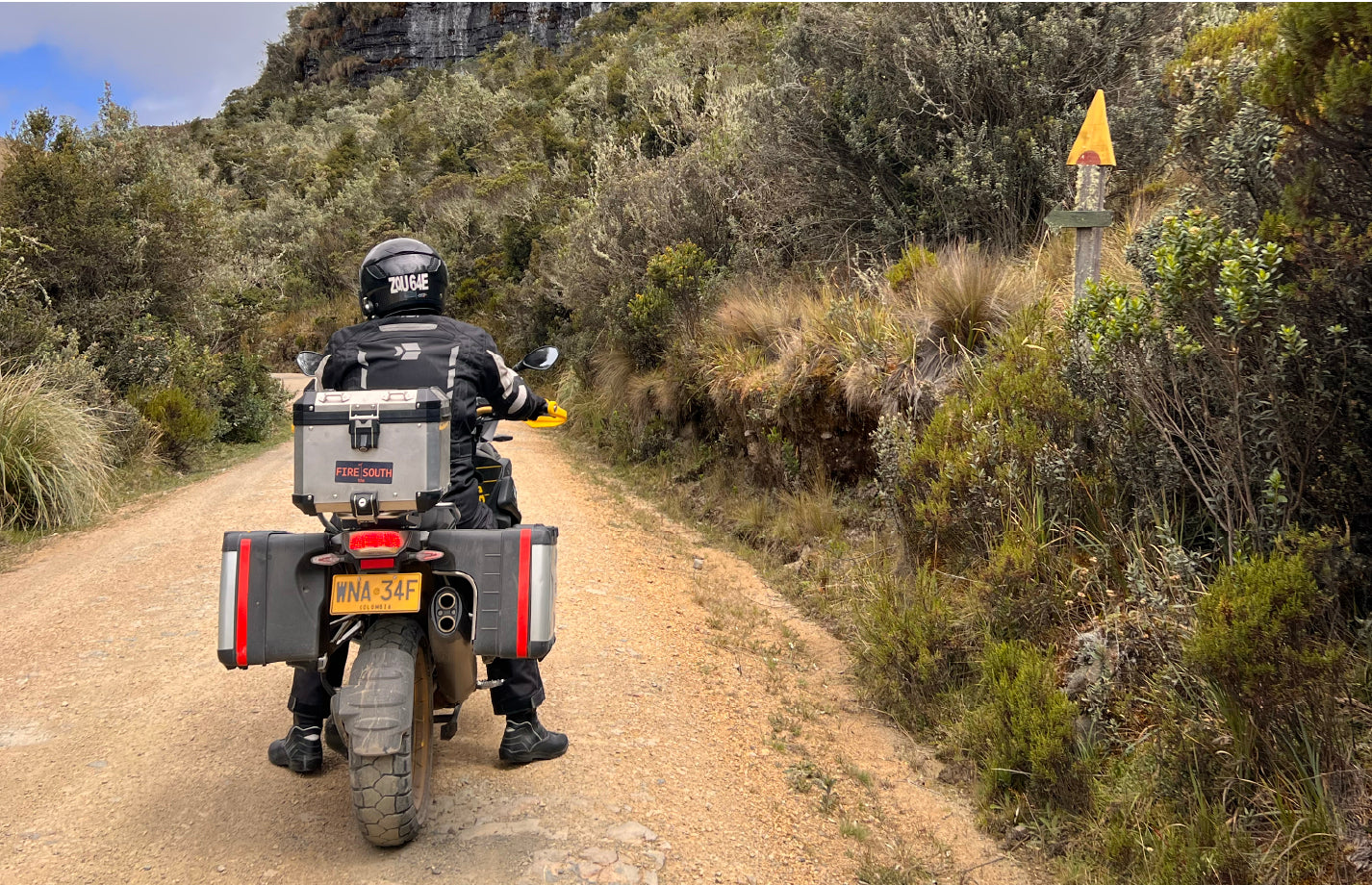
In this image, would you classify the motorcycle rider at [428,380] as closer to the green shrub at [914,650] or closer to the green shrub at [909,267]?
the green shrub at [914,650]

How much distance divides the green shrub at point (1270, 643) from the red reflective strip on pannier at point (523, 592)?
2.31 m

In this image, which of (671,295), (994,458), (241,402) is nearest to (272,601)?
(994,458)

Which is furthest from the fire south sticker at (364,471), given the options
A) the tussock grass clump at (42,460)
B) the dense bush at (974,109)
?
the tussock grass clump at (42,460)

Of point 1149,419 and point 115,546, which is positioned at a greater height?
point 1149,419

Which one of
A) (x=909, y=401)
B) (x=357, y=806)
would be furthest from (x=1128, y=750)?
(x=909, y=401)

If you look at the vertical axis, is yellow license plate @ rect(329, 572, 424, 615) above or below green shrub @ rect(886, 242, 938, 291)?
below

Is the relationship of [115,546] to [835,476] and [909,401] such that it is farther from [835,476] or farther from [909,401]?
[909,401]

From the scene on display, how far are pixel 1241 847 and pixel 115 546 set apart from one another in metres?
8.26

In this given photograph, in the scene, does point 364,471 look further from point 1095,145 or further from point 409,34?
point 409,34

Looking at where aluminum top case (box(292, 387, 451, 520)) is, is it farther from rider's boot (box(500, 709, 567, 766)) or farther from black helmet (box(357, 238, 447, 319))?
rider's boot (box(500, 709, 567, 766))

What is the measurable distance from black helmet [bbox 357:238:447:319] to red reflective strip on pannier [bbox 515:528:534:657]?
1199mm

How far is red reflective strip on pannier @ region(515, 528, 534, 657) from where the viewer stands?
3.53 metres

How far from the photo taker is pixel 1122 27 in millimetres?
8906

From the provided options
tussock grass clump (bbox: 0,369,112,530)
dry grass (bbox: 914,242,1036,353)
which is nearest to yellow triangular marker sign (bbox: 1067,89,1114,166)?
dry grass (bbox: 914,242,1036,353)
